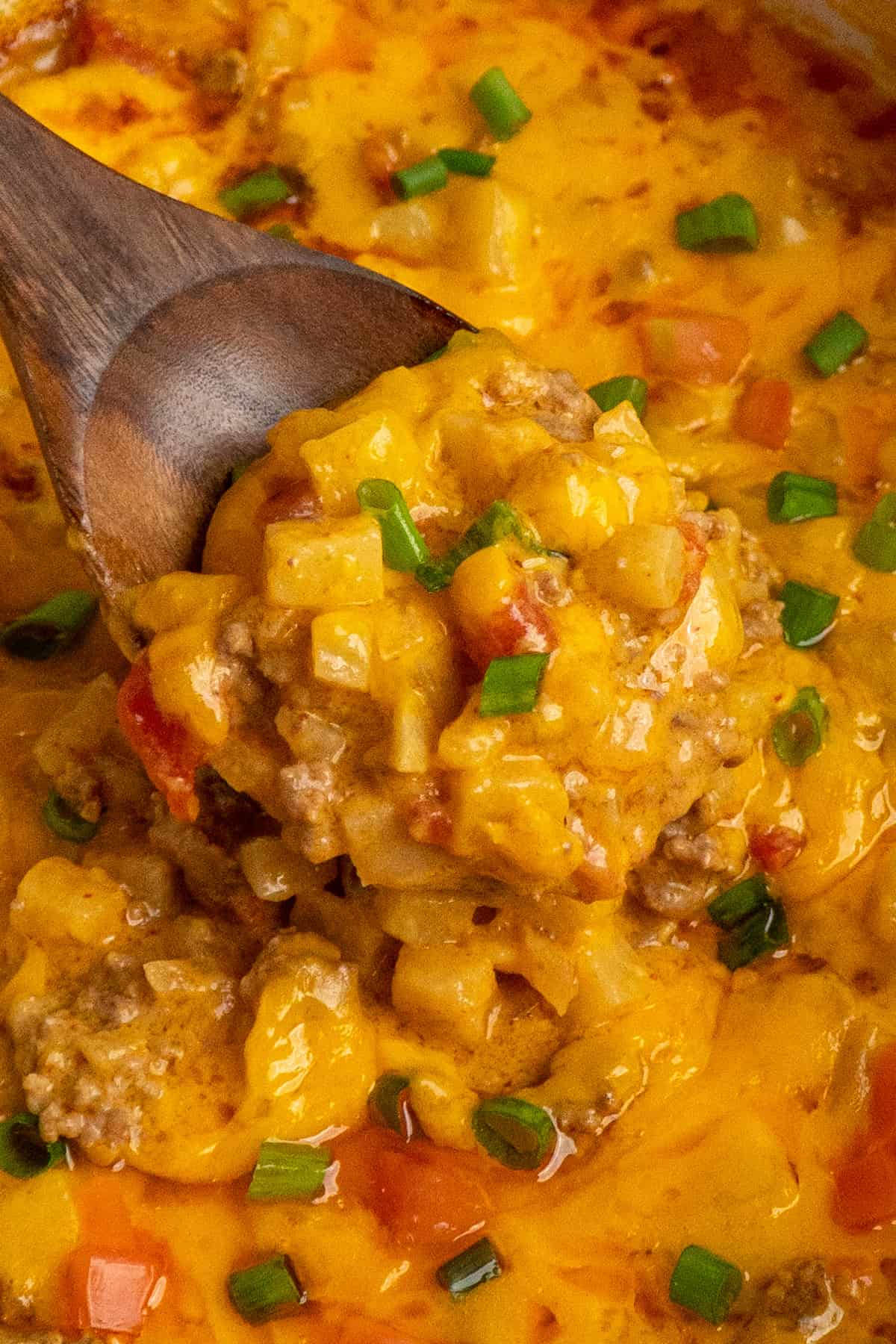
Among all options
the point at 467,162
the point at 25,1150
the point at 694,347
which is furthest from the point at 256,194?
the point at 25,1150

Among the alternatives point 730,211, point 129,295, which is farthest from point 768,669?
point 129,295

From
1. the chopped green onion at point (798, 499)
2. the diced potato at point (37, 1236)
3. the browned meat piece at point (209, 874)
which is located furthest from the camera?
the chopped green onion at point (798, 499)

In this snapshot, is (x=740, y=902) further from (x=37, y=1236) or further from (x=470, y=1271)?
(x=37, y=1236)

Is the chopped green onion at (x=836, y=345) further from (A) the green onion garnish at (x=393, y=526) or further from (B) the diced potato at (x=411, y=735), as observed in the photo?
(B) the diced potato at (x=411, y=735)

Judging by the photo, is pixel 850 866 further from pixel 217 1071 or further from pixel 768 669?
pixel 217 1071

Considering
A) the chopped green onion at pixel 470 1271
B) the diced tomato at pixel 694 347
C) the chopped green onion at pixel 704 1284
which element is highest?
the diced tomato at pixel 694 347

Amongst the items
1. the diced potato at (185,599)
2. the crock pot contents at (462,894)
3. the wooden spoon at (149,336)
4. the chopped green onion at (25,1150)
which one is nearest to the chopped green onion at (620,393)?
the crock pot contents at (462,894)

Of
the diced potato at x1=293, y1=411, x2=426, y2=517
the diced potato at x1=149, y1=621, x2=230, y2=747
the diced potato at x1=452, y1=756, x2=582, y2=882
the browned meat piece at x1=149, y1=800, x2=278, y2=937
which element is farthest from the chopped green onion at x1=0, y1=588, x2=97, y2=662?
the diced potato at x1=452, y1=756, x2=582, y2=882
